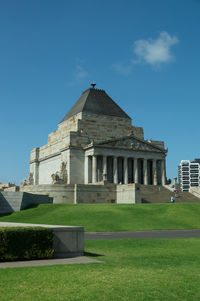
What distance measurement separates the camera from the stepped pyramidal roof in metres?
77.0

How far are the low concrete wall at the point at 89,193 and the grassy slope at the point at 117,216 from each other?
10753mm

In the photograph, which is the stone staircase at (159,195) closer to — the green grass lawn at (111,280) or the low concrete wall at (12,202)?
the low concrete wall at (12,202)

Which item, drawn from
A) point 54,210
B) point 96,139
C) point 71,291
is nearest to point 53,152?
point 96,139

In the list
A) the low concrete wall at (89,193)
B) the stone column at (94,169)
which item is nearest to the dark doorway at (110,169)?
the stone column at (94,169)

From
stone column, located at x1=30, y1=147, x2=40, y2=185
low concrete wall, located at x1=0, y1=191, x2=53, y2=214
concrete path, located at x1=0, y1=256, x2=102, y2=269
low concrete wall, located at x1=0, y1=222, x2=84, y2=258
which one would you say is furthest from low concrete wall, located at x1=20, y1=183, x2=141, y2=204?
concrete path, located at x1=0, y1=256, x2=102, y2=269

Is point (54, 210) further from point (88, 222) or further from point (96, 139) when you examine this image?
point (96, 139)

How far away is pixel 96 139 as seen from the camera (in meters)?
72.1

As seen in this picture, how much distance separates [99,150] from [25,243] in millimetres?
53808

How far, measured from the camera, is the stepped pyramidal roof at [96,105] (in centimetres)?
7700

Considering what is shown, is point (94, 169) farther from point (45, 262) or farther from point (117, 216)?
Answer: point (45, 262)

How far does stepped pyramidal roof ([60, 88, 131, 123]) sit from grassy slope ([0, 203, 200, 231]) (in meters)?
34.5

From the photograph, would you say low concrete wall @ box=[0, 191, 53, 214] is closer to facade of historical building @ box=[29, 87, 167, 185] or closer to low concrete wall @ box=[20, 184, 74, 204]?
low concrete wall @ box=[20, 184, 74, 204]

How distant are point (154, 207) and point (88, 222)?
36.0 feet

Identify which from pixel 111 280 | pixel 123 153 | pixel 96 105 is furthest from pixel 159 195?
pixel 111 280
